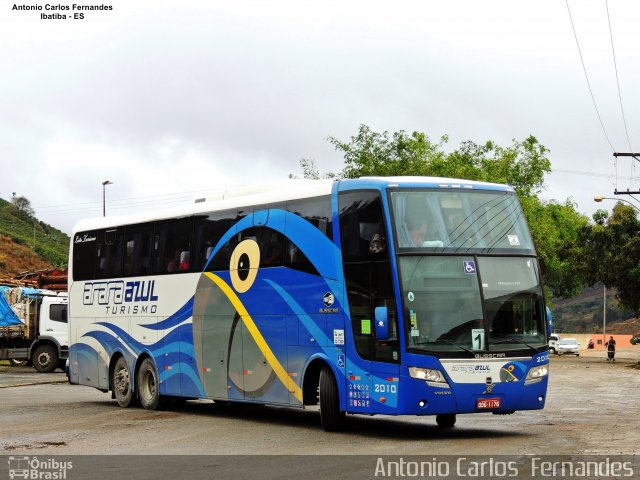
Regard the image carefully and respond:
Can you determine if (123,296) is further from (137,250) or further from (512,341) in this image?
(512,341)

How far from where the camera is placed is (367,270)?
17375 mm

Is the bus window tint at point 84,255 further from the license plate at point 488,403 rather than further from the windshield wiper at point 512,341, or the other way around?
the license plate at point 488,403

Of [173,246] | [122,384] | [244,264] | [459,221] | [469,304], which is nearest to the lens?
[469,304]

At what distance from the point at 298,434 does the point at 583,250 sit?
49.5 m

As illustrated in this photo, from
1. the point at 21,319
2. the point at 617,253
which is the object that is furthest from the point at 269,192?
the point at 617,253

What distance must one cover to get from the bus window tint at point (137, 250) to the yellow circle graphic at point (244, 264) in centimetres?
350

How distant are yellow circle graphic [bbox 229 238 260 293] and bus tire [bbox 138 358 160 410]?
400 centimetres

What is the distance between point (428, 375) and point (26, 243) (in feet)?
302

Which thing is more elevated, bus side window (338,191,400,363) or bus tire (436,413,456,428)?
bus side window (338,191,400,363)

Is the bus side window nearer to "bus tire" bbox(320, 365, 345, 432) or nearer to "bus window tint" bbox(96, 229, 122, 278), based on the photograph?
"bus tire" bbox(320, 365, 345, 432)

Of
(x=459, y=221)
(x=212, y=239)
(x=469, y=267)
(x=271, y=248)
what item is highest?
(x=212, y=239)

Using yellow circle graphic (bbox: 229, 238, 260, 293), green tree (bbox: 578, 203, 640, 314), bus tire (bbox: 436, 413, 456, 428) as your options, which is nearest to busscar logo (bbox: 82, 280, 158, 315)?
yellow circle graphic (bbox: 229, 238, 260, 293)

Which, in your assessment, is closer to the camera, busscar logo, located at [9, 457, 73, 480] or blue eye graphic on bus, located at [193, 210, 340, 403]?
busscar logo, located at [9, 457, 73, 480]

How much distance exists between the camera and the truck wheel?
42.9m
